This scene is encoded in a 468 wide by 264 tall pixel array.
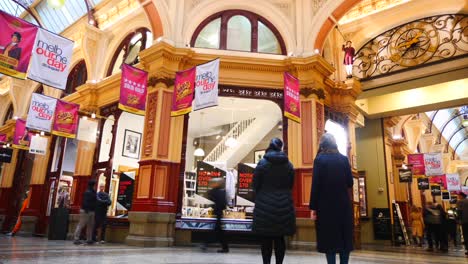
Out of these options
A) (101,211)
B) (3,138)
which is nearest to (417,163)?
(101,211)

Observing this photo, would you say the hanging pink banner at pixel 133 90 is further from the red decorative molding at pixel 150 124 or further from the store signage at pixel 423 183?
the store signage at pixel 423 183

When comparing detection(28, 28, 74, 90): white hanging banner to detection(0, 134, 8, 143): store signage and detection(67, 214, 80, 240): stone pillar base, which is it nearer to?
detection(67, 214, 80, 240): stone pillar base

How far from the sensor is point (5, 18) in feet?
23.5

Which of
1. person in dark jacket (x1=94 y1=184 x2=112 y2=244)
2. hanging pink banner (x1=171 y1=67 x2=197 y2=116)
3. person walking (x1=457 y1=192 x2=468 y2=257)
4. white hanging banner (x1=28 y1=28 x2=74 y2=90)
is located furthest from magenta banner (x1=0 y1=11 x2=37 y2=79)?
person walking (x1=457 y1=192 x2=468 y2=257)

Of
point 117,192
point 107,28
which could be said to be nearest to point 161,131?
point 117,192

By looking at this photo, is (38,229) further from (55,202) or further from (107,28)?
(107,28)

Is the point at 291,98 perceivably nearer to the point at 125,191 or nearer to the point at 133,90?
the point at 133,90

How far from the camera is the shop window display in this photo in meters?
9.74

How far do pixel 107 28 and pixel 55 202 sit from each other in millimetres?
6931

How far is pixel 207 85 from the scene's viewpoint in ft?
27.0

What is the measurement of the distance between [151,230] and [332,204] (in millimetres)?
6330

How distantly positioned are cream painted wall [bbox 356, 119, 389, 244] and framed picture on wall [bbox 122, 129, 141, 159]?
8971mm

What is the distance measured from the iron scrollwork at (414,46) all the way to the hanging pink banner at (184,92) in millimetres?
6828

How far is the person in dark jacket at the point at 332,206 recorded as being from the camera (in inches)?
132
